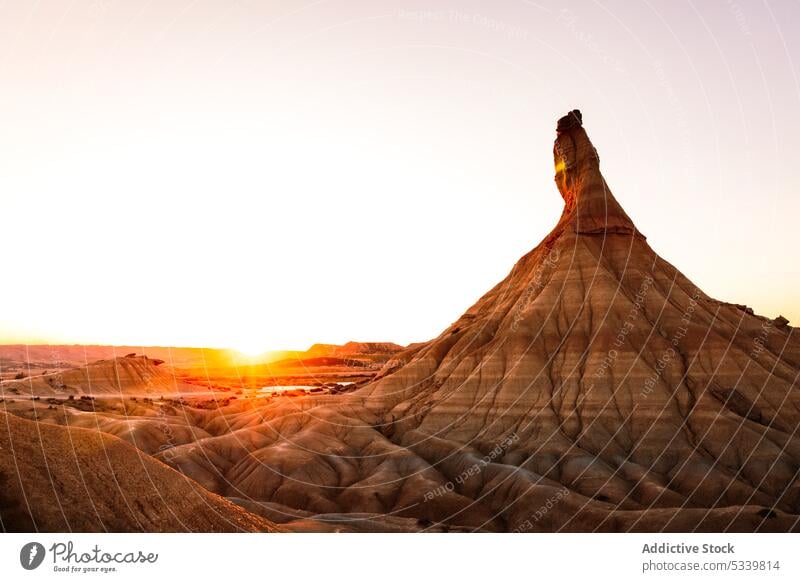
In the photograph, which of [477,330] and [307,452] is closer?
[307,452]

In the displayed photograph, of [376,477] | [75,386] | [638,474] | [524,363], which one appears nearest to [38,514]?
[376,477]

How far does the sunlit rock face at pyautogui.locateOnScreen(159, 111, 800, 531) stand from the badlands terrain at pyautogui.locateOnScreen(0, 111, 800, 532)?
21 cm

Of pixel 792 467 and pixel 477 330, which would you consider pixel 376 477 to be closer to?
pixel 477 330

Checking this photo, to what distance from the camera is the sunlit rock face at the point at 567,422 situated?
64.4 metres

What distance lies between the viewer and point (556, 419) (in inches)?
3068

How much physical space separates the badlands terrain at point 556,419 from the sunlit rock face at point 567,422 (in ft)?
0.69

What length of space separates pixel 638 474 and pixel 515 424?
608 inches

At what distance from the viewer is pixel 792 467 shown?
68.0 meters

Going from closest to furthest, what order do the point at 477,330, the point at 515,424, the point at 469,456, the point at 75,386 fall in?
the point at 469,456, the point at 515,424, the point at 477,330, the point at 75,386

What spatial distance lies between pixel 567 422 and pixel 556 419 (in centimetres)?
137

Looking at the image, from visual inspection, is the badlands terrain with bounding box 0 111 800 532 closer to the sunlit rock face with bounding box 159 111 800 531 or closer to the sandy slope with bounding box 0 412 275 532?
the sunlit rock face with bounding box 159 111 800 531

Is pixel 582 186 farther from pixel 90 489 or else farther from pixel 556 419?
pixel 90 489

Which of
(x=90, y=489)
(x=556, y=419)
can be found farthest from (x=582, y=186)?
(x=90, y=489)

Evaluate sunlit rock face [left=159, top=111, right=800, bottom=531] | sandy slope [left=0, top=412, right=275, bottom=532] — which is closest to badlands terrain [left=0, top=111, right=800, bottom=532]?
sunlit rock face [left=159, top=111, right=800, bottom=531]
